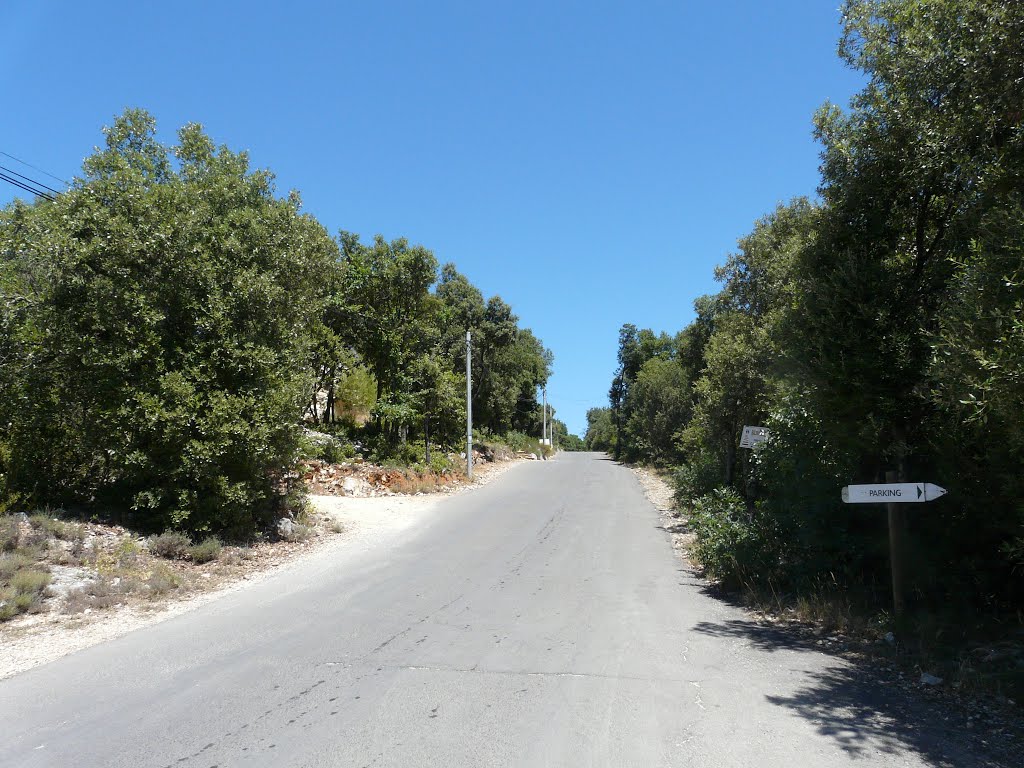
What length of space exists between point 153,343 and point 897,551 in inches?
453

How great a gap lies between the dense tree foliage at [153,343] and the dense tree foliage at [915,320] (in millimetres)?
8921

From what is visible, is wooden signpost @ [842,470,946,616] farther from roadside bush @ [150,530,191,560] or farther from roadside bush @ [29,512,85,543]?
roadside bush @ [29,512,85,543]

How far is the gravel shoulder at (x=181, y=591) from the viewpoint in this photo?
714 centimetres

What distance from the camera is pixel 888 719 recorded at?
16.5ft

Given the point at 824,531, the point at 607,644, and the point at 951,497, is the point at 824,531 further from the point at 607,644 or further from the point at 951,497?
the point at 607,644

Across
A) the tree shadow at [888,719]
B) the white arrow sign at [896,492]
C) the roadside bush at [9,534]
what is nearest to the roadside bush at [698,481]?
the white arrow sign at [896,492]

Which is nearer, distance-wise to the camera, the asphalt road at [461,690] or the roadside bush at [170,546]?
the asphalt road at [461,690]

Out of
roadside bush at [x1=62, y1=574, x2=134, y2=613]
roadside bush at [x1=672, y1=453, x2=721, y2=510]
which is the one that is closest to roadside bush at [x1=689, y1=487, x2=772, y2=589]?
roadside bush at [x1=672, y1=453, x2=721, y2=510]

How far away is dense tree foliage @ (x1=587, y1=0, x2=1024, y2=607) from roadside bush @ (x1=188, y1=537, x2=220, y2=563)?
28.2ft

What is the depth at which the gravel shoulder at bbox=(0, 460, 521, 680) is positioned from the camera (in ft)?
23.4

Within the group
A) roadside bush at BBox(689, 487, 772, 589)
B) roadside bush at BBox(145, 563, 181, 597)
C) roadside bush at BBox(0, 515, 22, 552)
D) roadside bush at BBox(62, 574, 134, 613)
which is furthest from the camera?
roadside bush at BBox(689, 487, 772, 589)

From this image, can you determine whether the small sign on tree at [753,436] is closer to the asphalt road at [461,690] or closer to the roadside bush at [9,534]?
the asphalt road at [461,690]

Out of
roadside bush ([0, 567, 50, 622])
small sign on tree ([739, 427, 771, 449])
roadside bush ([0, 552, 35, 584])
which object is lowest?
roadside bush ([0, 567, 50, 622])

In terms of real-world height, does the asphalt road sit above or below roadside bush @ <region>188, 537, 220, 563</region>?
below
